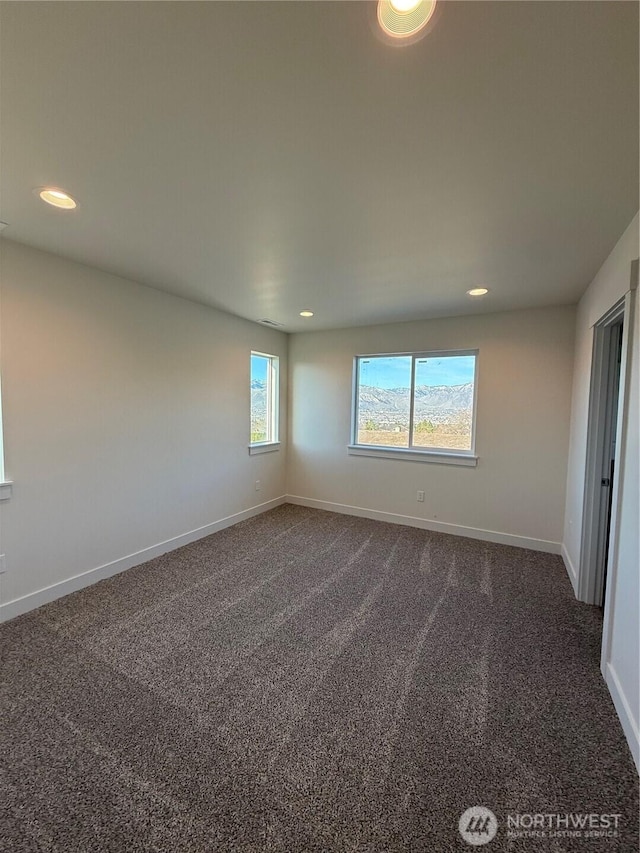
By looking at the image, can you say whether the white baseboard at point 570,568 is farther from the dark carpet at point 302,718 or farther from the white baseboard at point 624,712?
the white baseboard at point 624,712

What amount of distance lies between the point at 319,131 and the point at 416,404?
3322 mm

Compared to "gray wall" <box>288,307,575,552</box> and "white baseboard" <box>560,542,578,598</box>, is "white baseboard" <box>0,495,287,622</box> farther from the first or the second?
"white baseboard" <box>560,542,578,598</box>

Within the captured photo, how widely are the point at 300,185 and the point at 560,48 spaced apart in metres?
0.99

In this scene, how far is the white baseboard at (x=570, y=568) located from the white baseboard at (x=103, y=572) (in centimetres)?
337

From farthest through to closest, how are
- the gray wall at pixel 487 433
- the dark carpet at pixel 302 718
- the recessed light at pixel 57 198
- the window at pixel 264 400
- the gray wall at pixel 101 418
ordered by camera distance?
the window at pixel 264 400 → the gray wall at pixel 487 433 → the gray wall at pixel 101 418 → the recessed light at pixel 57 198 → the dark carpet at pixel 302 718

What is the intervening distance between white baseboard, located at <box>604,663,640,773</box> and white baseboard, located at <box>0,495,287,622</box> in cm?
338

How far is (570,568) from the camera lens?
307cm

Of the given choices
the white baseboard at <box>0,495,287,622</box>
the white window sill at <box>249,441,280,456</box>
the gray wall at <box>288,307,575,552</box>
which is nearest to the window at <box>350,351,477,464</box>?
the gray wall at <box>288,307,575,552</box>

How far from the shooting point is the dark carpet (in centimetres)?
123

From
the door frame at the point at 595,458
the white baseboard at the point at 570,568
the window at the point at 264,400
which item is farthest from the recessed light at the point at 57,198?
the white baseboard at the point at 570,568

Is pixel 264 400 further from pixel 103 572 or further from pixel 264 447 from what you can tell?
pixel 103 572

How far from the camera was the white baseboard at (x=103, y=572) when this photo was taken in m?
2.38

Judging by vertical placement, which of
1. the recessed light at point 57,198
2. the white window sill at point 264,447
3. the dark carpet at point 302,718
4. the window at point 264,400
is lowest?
the dark carpet at point 302,718

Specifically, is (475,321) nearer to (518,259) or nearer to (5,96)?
(518,259)
